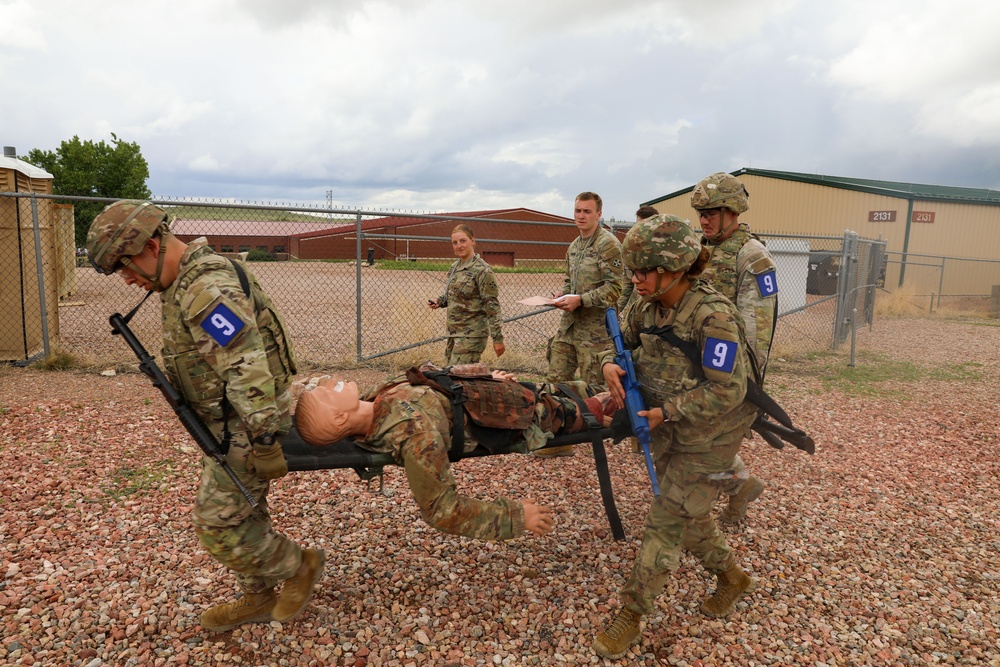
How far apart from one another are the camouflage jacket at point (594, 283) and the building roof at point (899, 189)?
19.7 metres

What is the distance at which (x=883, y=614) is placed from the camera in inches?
114

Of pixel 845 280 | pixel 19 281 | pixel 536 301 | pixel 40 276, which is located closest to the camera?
pixel 536 301

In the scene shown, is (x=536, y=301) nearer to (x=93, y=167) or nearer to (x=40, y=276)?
(x=40, y=276)

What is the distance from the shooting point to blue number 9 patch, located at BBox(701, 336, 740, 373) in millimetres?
2445

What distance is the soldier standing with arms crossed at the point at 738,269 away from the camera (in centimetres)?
343

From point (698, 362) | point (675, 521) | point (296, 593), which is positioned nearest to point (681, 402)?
point (698, 362)

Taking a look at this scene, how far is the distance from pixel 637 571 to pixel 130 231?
2.32 meters

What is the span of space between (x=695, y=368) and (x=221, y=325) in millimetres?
1855

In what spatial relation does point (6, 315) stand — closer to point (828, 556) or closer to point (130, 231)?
point (130, 231)

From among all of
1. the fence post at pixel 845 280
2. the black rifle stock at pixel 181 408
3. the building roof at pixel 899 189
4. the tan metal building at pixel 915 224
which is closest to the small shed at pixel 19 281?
the black rifle stock at pixel 181 408

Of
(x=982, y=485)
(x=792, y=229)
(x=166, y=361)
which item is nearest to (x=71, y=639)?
(x=166, y=361)

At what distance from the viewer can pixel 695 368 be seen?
265cm

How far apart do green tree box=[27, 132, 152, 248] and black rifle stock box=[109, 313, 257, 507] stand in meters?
30.3

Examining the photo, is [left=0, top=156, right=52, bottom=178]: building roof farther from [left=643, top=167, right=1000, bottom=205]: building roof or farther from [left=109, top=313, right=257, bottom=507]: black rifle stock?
[left=643, top=167, right=1000, bottom=205]: building roof
